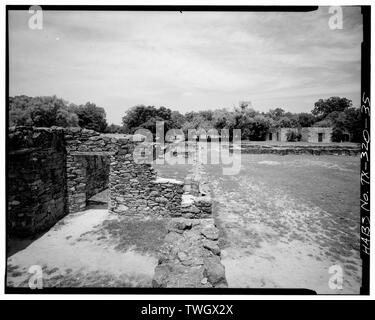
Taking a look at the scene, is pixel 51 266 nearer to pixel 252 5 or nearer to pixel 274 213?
pixel 252 5

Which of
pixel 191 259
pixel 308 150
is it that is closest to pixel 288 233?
pixel 191 259

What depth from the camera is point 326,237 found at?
Result: 560 centimetres

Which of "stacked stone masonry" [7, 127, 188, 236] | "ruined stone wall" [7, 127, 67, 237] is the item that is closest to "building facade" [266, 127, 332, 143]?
"stacked stone masonry" [7, 127, 188, 236]

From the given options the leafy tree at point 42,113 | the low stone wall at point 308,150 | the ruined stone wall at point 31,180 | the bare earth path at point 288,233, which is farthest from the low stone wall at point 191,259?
the leafy tree at point 42,113

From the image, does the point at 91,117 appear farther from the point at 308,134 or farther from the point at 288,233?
the point at 288,233

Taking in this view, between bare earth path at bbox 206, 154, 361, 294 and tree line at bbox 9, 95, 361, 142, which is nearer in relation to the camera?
bare earth path at bbox 206, 154, 361, 294

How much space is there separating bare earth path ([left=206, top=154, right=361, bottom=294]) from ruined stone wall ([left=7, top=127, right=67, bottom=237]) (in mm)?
5262

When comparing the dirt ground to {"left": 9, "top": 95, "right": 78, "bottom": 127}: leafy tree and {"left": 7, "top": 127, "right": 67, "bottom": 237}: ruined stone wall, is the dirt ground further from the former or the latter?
{"left": 9, "top": 95, "right": 78, "bottom": 127}: leafy tree

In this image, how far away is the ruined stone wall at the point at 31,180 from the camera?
5.50 metres

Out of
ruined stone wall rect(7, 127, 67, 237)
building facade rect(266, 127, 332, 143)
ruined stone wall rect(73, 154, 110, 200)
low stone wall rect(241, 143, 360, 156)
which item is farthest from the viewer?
building facade rect(266, 127, 332, 143)

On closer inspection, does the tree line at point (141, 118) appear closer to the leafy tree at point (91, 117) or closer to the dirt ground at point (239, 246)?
the leafy tree at point (91, 117)

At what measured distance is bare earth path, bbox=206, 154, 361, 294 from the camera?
4090 mm

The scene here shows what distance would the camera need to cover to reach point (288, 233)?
583 centimetres
